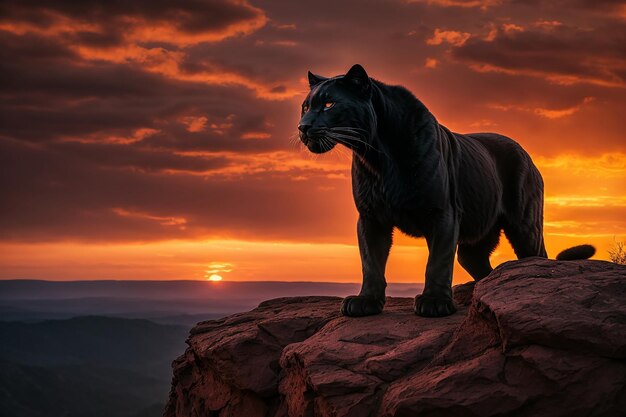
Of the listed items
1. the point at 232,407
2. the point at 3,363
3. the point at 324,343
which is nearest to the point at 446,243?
the point at 324,343

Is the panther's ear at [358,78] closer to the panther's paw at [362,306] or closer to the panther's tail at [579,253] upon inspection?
the panther's paw at [362,306]

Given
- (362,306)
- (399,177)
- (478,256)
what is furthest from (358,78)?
(478,256)

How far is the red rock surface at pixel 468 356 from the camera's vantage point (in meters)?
5.35

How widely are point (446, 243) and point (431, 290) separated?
0.54m

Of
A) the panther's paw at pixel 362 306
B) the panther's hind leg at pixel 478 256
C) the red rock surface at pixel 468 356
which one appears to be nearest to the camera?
the red rock surface at pixel 468 356

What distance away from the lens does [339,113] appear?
24.0 ft

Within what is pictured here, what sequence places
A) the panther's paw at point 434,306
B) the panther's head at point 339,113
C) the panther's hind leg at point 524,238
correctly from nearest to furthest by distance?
1. the panther's head at point 339,113
2. the panther's paw at point 434,306
3. the panther's hind leg at point 524,238

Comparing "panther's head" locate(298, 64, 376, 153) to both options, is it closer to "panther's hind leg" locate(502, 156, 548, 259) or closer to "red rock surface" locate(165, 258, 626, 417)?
"red rock surface" locate(165, 258, 626, 417)

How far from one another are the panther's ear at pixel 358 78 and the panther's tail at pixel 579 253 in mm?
3290

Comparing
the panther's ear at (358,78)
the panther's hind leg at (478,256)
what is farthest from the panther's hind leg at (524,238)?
the panther's ear at (358,78)

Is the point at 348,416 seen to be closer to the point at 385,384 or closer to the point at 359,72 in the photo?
Result: the point at 385,384

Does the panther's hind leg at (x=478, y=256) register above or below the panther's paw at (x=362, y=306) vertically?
above

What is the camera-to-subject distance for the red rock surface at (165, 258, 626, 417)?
211 inches

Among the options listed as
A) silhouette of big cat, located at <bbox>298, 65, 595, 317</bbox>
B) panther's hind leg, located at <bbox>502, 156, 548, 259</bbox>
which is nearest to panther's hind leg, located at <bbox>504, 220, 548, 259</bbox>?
panther's hind leg, located at <bbox>502, 156, 548, 259</bbox>
